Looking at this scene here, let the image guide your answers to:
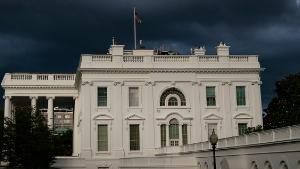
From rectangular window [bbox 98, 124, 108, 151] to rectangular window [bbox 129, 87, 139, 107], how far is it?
13.3ft

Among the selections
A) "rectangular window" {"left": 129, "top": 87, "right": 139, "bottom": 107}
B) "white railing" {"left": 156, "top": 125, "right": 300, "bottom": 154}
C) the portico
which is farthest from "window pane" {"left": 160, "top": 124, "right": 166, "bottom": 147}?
the portico

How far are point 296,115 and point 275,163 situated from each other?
24.9 m

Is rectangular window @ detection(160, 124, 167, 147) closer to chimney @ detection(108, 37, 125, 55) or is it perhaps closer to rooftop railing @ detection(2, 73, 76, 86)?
chimney @ detection(108, 37, 125, 55)

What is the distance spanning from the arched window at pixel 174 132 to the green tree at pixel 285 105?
403 inches

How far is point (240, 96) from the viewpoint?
62.3 m

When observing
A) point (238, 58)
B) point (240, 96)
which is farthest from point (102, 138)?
point (238, 58)

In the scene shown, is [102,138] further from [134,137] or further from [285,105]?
[285,105]

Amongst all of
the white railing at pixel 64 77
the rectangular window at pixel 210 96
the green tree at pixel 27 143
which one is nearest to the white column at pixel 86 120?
the green tree at pixel 27 143

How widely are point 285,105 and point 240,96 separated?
17.5ft

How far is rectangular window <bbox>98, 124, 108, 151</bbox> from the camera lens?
5872cm

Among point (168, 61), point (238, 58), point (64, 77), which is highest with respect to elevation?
point (238, 58)

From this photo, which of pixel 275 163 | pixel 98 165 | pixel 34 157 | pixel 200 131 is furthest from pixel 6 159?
pixel 275 163

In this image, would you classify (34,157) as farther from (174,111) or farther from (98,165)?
(174,111)

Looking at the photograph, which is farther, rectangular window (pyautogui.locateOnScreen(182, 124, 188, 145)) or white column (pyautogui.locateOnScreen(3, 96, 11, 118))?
white column (pyautogui.locateOnScreen(3, 96, 11, 118))
